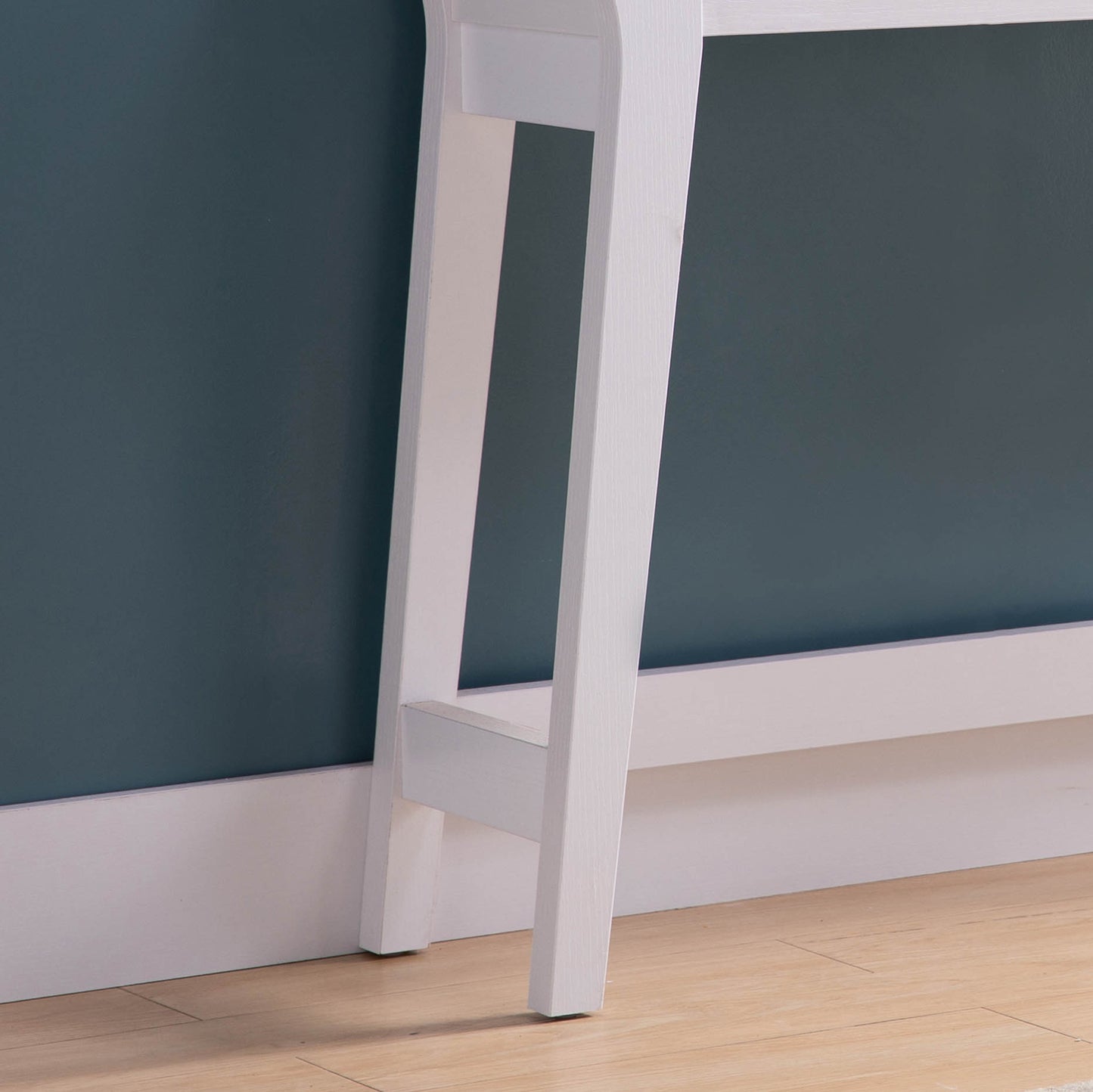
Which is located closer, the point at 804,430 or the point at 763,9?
the point at 763,9

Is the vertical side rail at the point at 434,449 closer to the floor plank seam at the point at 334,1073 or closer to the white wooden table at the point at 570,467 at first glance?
the white wooden table at the point at 570,467

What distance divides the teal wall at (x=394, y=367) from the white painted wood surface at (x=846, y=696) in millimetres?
50

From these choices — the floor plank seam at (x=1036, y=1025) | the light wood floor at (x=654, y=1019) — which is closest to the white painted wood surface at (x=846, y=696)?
the light wood floor at (x=654, y=1019)

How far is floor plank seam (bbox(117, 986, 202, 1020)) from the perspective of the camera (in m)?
1.42

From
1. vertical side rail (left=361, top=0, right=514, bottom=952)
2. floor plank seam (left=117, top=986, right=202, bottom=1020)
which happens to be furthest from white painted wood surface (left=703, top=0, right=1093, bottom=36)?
floor plank seam (left=117, top=986, right=202, bottom=1020)

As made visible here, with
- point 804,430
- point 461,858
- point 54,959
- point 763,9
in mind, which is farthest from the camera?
point 804,430

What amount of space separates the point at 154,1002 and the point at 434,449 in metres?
0.45

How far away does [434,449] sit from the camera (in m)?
1.49

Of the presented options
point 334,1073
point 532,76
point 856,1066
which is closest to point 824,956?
point 856,1066

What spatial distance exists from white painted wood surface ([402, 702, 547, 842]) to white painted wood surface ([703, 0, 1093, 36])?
0.52 metres

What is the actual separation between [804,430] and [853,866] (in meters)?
0.40

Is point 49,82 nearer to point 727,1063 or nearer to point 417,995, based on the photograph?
point 417,995

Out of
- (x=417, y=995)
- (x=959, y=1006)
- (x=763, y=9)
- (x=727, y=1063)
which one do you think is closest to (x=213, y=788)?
(x=417, y=995)

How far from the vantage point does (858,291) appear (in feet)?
5.80
